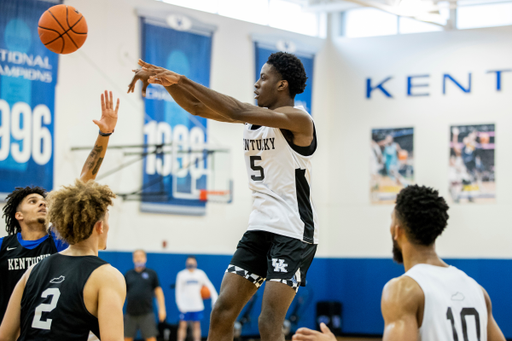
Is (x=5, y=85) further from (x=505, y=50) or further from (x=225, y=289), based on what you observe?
(x=505, y=50)

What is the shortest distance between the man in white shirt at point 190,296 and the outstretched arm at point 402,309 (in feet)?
29.0

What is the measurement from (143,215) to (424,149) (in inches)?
270

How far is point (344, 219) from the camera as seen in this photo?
1538 centimetres

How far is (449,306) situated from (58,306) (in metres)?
1.90

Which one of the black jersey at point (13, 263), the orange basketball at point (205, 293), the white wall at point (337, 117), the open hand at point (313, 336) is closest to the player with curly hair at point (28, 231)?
the black jersey at point (13, 263)

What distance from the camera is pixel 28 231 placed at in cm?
→ 467

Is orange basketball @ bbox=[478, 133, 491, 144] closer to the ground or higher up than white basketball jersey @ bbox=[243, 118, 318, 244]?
higher up

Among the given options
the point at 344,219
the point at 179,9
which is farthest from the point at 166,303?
the point at 179,9

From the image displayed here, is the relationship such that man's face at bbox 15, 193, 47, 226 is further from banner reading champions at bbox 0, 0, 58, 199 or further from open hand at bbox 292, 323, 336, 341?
banner reading champions at bbox 0, 0, 58, 199

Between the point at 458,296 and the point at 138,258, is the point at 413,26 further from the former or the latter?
the point at 458,296

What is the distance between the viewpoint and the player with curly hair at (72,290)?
2977mm

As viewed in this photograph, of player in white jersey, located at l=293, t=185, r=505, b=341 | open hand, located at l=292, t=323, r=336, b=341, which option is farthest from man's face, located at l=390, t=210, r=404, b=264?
open hand, located at l=292, t=323, r=336, b=341

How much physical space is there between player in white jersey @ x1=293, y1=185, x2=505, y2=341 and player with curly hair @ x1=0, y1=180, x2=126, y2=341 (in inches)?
38.2

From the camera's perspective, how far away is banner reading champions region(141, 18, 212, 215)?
1239 cm
